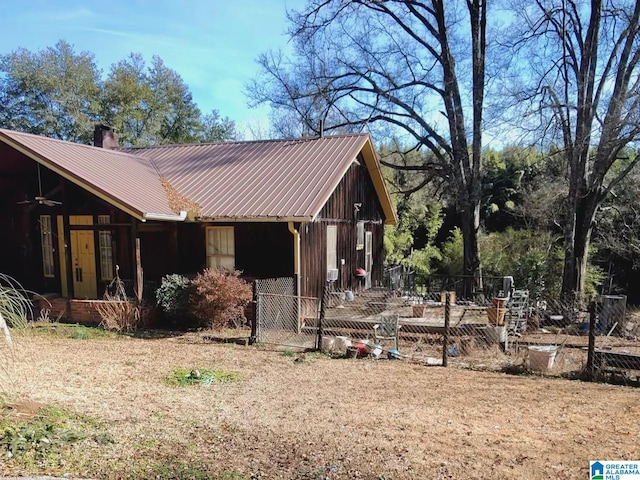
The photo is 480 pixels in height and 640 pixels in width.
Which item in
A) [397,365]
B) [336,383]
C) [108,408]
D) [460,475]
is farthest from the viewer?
[397,365]

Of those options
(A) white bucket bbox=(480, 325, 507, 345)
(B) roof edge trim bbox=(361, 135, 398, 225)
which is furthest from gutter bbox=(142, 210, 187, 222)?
(A) white bucket bbox=(480, 325, 507, 345)

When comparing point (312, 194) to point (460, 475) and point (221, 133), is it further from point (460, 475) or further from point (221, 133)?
point (221, 133)

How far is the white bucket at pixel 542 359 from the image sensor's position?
8.07 metres

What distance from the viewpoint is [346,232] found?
14.9m

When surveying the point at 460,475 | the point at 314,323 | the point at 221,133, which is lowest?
the point at 314,323

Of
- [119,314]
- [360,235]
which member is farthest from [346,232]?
[119,314]

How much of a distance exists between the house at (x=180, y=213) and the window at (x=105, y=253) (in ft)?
0.10

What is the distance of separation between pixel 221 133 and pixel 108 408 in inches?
1429

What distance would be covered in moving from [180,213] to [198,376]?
240 inches

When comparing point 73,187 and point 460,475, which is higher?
point 73,187

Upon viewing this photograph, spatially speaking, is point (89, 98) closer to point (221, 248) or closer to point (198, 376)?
point (221, 248)

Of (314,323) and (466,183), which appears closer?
(314,323)

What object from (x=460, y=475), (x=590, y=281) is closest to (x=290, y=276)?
(x=460, y=475)

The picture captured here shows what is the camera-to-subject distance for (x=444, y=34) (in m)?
18.9
